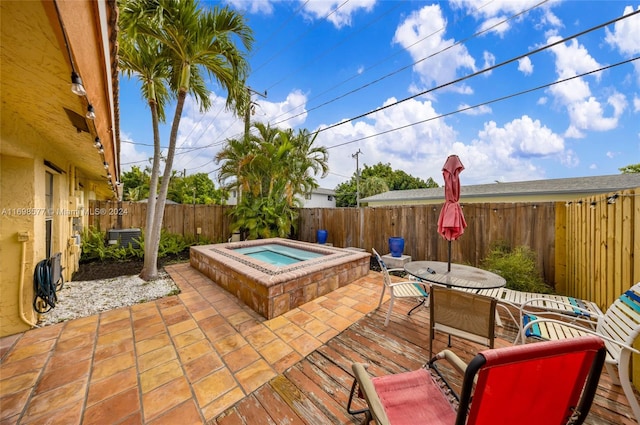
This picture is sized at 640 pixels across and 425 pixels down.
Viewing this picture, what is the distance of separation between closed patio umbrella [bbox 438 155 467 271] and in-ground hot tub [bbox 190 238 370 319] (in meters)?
2.00

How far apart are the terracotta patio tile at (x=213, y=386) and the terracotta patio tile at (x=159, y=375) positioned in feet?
0.96

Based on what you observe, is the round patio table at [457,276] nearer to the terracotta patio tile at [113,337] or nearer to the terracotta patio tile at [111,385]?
the terracotta patio tile at [111,385]

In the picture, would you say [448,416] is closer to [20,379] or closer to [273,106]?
[20,379]

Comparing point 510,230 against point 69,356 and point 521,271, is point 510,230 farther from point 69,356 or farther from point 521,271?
point 69,356

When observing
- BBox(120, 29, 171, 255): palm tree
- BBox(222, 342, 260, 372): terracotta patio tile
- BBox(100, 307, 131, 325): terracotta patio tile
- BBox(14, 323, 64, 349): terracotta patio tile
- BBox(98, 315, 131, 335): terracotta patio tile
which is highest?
BBox(120, 29, 171, 255): palm tree

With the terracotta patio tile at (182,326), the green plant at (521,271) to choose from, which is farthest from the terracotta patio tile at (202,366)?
the green plant at (521,271)

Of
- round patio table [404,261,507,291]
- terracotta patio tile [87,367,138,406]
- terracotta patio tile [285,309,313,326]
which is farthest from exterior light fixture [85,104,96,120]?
round patio table [404,261,507,291]

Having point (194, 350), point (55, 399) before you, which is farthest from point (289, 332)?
point (55, 399)

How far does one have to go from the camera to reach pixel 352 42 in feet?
25.2

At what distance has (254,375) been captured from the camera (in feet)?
7.11

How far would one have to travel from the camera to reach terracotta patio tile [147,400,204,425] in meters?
1.69

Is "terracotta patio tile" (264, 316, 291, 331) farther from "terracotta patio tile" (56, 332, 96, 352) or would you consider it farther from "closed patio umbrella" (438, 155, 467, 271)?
"closed patio umbrella" (438, 155, 467, 271)

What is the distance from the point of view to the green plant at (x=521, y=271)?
12.9 ft

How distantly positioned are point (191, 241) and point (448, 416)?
359 inches
